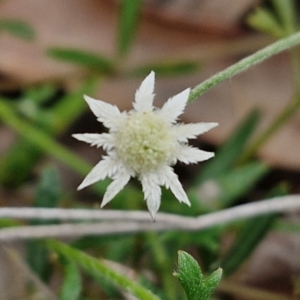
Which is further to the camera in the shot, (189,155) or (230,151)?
(230,151)

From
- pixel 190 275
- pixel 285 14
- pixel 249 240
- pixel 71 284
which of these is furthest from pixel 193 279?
pixel 285 14

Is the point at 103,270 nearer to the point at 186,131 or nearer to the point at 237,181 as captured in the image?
the point at 186,131

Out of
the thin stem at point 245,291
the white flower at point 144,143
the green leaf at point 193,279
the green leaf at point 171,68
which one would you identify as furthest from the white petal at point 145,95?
the green leaf at point 171,68

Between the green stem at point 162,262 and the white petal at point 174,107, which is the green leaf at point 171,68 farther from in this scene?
the white petal at point 174,107

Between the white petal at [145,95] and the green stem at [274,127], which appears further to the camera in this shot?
the green stem at [274,127]

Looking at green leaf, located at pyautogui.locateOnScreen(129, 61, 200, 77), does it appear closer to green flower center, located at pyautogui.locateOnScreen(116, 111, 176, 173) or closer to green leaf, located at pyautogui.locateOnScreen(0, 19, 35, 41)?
green leaf, located at pyautogui.locateOnScreen(0, 19, 35, 41)

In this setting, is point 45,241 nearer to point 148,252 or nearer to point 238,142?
point 148,252
